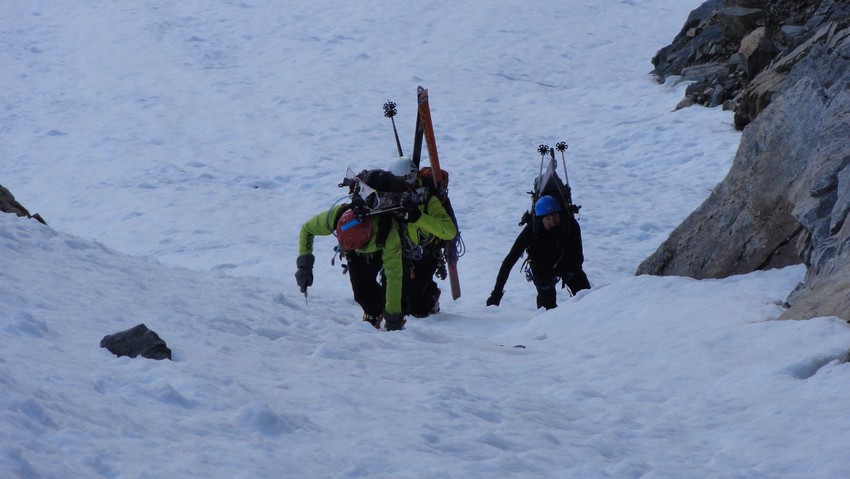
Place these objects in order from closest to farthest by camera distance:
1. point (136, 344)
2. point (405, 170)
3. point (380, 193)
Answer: point (136, 344) → point (380, 193) → point (405, 170)

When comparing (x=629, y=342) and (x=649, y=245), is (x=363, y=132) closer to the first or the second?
(x=649, y=245)

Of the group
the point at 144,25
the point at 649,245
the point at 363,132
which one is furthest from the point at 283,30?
the point at 649,245

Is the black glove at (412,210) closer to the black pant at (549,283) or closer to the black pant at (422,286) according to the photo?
the black pant at (422,286)

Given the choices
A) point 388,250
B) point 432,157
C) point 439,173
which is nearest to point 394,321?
point 388,250

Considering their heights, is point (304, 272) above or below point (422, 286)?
→ above

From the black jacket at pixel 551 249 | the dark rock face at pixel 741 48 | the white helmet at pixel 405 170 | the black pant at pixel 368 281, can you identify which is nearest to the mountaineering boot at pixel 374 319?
the black pant at pixel 368 281

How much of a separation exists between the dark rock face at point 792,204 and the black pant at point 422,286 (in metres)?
2.33

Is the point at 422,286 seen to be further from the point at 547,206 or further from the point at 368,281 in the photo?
the point at 547,206

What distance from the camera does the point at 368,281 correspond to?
9344 millimetres

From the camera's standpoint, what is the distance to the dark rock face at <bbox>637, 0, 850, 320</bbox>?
24.4 feet

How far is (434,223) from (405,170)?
68 cm

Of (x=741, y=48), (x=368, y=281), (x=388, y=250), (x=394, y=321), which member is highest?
(x=741, y=48)

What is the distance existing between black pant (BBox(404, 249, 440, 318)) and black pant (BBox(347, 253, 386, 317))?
111 cm

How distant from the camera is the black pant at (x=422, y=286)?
10570 mm
